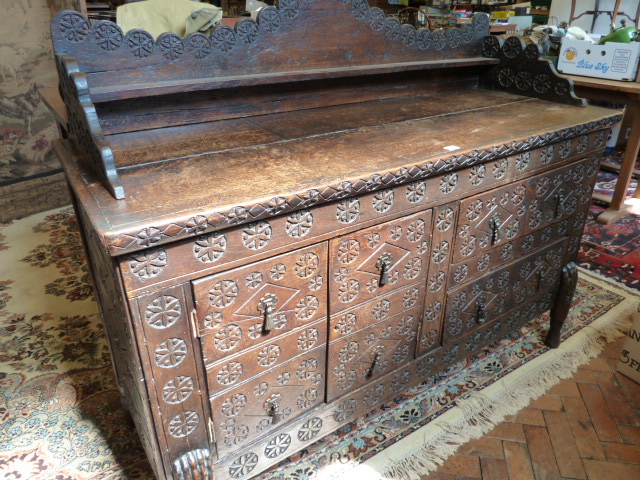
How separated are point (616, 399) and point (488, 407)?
1.62 feet

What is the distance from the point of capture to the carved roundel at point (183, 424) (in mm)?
1118

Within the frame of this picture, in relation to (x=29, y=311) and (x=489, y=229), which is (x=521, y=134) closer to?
(x=489, y=229)

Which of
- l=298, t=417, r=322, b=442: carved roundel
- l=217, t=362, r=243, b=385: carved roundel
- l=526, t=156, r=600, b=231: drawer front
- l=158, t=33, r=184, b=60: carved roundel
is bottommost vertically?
l=298, t=417, r=322, b=442: carved roundel

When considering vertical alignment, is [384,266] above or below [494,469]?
above

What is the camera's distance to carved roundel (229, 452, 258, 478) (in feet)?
4.21

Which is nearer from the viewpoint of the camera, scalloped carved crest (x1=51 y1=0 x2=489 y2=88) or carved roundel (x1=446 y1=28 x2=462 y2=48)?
scalloped carved crest (x1=51 y1=0 x2=489 y2=88)

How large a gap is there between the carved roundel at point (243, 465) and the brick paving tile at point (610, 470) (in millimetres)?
1049

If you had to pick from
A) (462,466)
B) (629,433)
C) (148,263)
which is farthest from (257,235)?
(629,433)

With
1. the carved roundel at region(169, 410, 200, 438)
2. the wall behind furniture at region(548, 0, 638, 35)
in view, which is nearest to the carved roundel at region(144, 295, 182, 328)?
the carved roundel at region(169, 410, 200, 438)

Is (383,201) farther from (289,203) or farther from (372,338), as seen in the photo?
(372,338)

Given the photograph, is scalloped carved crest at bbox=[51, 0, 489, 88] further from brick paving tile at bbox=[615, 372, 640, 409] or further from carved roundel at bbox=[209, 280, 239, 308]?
brick paving tile at bbox=[615, 372, 640, 409]

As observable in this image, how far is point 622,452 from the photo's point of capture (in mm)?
1605

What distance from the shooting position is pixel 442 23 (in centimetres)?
534

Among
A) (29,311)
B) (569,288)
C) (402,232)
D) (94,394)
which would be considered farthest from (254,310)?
(29,311)
